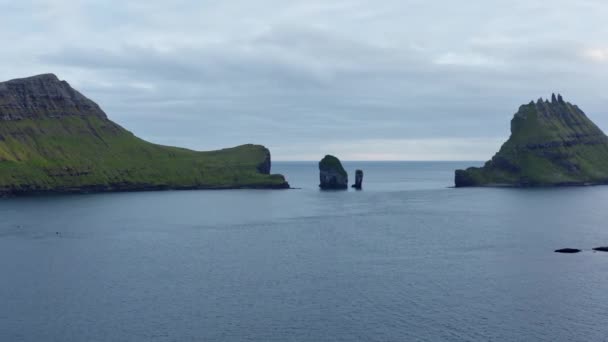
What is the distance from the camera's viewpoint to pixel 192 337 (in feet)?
276

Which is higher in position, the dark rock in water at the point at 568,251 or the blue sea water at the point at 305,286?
the dark rock in water at the point at 568,251

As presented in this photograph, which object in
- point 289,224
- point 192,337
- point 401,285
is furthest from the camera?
point 289,224

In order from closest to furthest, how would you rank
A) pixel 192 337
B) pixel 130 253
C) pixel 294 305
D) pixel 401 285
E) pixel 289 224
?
1. pixel 192 337
2. pixel 294 305
3. pixel 401 285
4. pixel 130 253
5. pixel 289 224

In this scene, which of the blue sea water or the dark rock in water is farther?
the dark rock in water

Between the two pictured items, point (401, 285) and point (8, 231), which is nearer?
point (401, 285)

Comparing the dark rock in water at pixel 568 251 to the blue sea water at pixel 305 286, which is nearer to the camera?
the blue sea water at pixel 305 286

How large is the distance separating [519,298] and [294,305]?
116 ft

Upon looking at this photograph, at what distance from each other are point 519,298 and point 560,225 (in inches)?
3807

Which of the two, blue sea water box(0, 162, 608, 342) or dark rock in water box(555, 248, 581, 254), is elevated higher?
dark rock in water box(555, 248, 581, 254)

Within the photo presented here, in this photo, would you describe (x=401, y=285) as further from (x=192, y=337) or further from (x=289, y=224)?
(x=289, y=224)

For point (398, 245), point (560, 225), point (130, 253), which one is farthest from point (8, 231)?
point (560, 225)

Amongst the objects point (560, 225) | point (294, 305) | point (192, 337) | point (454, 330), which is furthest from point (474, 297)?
point (560, 225)

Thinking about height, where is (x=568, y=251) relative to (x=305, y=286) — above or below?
above

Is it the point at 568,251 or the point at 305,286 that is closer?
the point at 305,286
